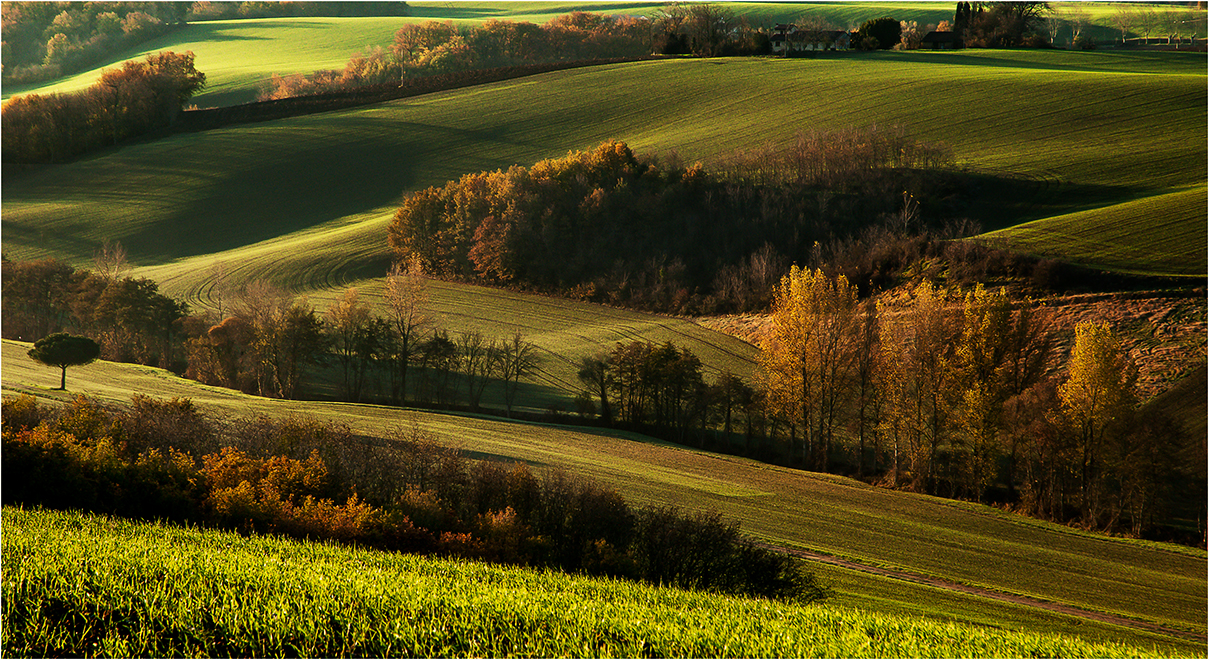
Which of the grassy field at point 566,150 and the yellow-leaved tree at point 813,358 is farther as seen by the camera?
the grassy field at point 566,150

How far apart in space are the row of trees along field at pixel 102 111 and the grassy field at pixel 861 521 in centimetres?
5149

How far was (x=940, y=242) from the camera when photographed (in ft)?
199

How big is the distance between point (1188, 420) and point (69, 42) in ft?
334

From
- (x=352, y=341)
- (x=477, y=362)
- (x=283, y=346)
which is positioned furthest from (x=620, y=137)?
(x=283, y=346)

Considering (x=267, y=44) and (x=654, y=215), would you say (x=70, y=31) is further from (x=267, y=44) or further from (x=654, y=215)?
(x=654, y=215)

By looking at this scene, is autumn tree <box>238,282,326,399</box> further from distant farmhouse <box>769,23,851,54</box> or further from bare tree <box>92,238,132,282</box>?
distant farmhouse <box>769,23,851,54</box>

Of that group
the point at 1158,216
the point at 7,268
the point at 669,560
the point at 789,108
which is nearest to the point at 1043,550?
the point at 669,560

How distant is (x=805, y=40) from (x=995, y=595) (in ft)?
334

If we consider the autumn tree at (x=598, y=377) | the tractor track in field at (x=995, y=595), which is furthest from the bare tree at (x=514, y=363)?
the tractor track in field at (x=995, y=595)

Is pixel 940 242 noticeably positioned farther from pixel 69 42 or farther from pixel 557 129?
pixel 69 42

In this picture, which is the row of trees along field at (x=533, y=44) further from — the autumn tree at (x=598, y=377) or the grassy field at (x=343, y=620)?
the grassy field at (x=343, y=620)

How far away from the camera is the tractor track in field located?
22.4m

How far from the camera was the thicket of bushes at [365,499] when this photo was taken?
58.0 ft

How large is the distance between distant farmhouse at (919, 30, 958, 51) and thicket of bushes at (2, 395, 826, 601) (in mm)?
109570
